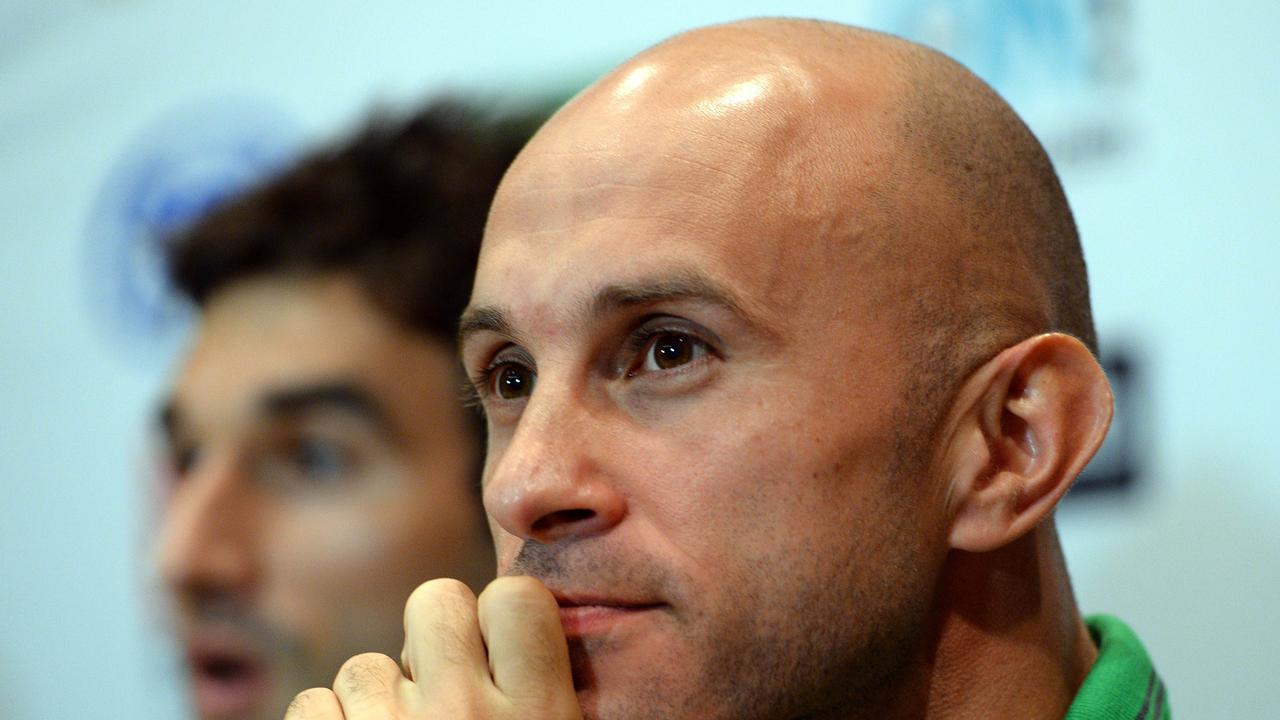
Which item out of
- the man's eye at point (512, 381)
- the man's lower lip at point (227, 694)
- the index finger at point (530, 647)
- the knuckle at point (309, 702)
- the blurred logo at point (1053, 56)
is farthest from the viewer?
the man's lower lip at point (227, 694)

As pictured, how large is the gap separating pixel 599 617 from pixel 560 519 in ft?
0.32

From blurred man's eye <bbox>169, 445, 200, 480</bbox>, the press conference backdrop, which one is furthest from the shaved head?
blurred man's eye <bbox>169, 445, 200, 480</bbox>

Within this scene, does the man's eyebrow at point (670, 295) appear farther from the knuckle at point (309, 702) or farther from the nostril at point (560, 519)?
the knuckle at point (309, 702)

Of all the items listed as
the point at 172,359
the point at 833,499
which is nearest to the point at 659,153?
the point at 833,499

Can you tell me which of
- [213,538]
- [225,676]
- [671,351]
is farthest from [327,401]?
[671,351]

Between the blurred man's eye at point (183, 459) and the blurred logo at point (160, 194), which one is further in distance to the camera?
the blurred logo at point (160, 194)

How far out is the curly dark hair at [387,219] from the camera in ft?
8.68

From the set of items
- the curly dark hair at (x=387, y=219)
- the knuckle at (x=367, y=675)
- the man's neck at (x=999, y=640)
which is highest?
the curly dark hair at (x=387, y=219)

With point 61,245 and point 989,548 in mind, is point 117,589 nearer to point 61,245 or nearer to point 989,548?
point 61,245

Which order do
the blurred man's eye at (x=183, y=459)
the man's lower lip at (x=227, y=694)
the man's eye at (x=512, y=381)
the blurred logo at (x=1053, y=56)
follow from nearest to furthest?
the man's eye at (x=512, y=381)
the blurred logo at (x=1053, y=56)
the man's lower lip at (x=227, y=694)
the blurred man's eye at (x=183, y=459)

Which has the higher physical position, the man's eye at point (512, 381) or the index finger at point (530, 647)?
the man's eye at point (512, 381)

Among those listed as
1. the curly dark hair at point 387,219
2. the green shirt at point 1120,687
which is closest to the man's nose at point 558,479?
the green shirt at point 1120,687

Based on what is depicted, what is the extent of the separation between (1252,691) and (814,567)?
2.76 feet

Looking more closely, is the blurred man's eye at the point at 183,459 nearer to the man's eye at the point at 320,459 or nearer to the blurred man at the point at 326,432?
the blurred man at the point at 326,432
